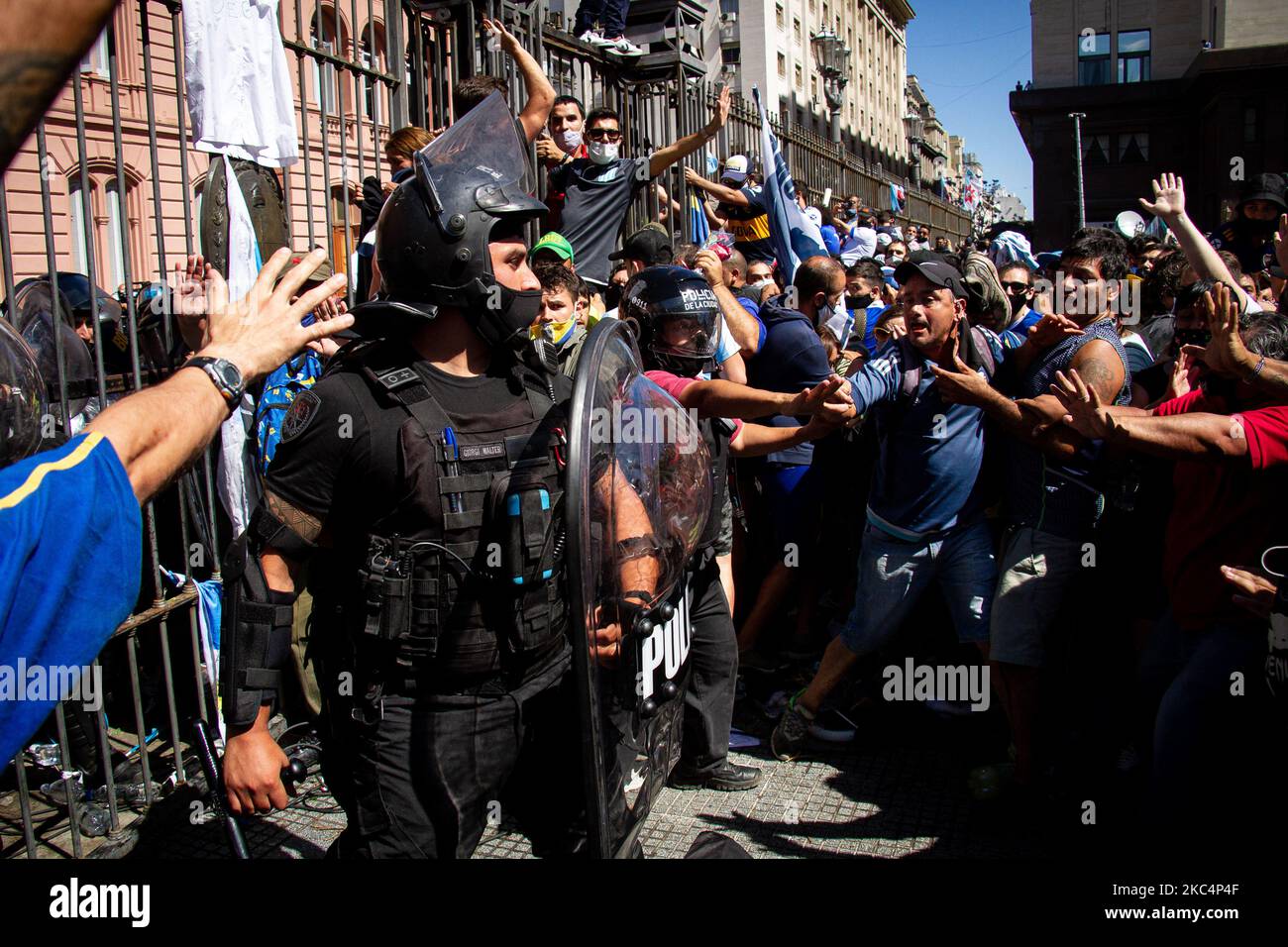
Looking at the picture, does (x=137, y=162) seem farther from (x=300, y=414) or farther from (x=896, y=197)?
(x=896, y=197)

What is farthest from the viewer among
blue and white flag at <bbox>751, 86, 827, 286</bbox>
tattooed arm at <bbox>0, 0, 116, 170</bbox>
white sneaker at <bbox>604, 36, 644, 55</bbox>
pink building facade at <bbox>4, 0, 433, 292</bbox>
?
white sneaker at <bbox>604, 36, 644, 55</bbox>

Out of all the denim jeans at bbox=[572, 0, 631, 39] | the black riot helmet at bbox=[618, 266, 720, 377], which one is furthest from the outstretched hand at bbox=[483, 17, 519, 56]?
the denim jeans at bbox=[572, 0, 631, 39]

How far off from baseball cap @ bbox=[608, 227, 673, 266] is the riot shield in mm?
3849

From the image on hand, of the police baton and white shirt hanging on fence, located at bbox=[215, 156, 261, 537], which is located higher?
white shirt hanging on fence, located at bbox=[215, 156, 261, 537]

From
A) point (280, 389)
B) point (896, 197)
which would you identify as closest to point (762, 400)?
point (280, 389)

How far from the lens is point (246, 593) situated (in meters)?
2.48

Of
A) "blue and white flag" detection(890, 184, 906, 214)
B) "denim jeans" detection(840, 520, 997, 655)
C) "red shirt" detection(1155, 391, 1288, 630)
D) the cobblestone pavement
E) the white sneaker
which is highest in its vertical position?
"blue and white flag" detection(890, 184, 906, 214)

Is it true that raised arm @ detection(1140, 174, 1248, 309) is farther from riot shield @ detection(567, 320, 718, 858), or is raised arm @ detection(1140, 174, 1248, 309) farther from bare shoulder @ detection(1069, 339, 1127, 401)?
riot shield @ detection(567, 320, 718, 858)

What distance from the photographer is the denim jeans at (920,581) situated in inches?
174

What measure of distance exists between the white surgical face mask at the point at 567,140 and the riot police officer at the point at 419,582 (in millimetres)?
4925

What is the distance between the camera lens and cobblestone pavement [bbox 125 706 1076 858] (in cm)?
389

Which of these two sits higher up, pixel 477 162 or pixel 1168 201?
pixel 1168 201

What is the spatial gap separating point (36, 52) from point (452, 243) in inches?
68.8

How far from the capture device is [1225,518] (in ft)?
10.8
